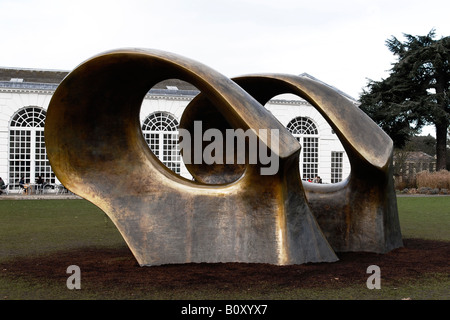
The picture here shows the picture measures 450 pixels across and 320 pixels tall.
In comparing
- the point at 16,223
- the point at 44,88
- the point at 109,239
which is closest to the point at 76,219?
the point at 16,223

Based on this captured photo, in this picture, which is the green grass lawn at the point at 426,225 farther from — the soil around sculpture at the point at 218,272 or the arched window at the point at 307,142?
the arched window at the point at 307,142

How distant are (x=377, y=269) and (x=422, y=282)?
810 millimetres

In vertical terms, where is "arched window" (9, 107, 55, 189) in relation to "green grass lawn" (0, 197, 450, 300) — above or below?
above

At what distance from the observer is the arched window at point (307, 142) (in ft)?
118

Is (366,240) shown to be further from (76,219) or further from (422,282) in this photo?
(76,219)

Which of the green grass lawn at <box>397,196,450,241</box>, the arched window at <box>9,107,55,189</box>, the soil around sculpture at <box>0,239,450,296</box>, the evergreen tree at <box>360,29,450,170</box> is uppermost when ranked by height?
the evergreen tree at <box>360,29,450,170</box>

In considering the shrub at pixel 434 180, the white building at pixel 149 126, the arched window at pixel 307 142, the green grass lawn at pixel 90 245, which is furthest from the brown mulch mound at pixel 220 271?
the arched window at pixel 307 142

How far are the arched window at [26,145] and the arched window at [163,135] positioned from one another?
21.5 feet

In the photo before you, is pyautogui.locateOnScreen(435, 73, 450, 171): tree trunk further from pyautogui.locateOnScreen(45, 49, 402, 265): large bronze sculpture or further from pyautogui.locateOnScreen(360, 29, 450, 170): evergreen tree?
pyautogui.locateOnScreen(45, 49, 402, 265): large bronze sculpture

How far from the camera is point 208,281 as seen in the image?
21.4 feet

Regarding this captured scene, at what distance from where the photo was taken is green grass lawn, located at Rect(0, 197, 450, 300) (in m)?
5.86

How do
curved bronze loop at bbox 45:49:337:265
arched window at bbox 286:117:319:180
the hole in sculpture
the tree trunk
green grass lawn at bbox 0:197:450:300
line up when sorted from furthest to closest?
the tree trunk < arched window at bbox 286:117:319:180 < the hole in sculpture < curved bronze loop at bbox 45:49:337:265 < green grass lawn at bbox 0:197:450:300

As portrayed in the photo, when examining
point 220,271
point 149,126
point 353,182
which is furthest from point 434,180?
point 220,271

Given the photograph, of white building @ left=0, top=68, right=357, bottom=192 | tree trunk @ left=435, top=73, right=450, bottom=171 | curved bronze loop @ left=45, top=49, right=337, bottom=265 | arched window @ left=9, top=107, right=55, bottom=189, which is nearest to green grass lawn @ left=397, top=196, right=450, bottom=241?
curved bronze loop @ left=45, top=49, right=337, bottom=265
